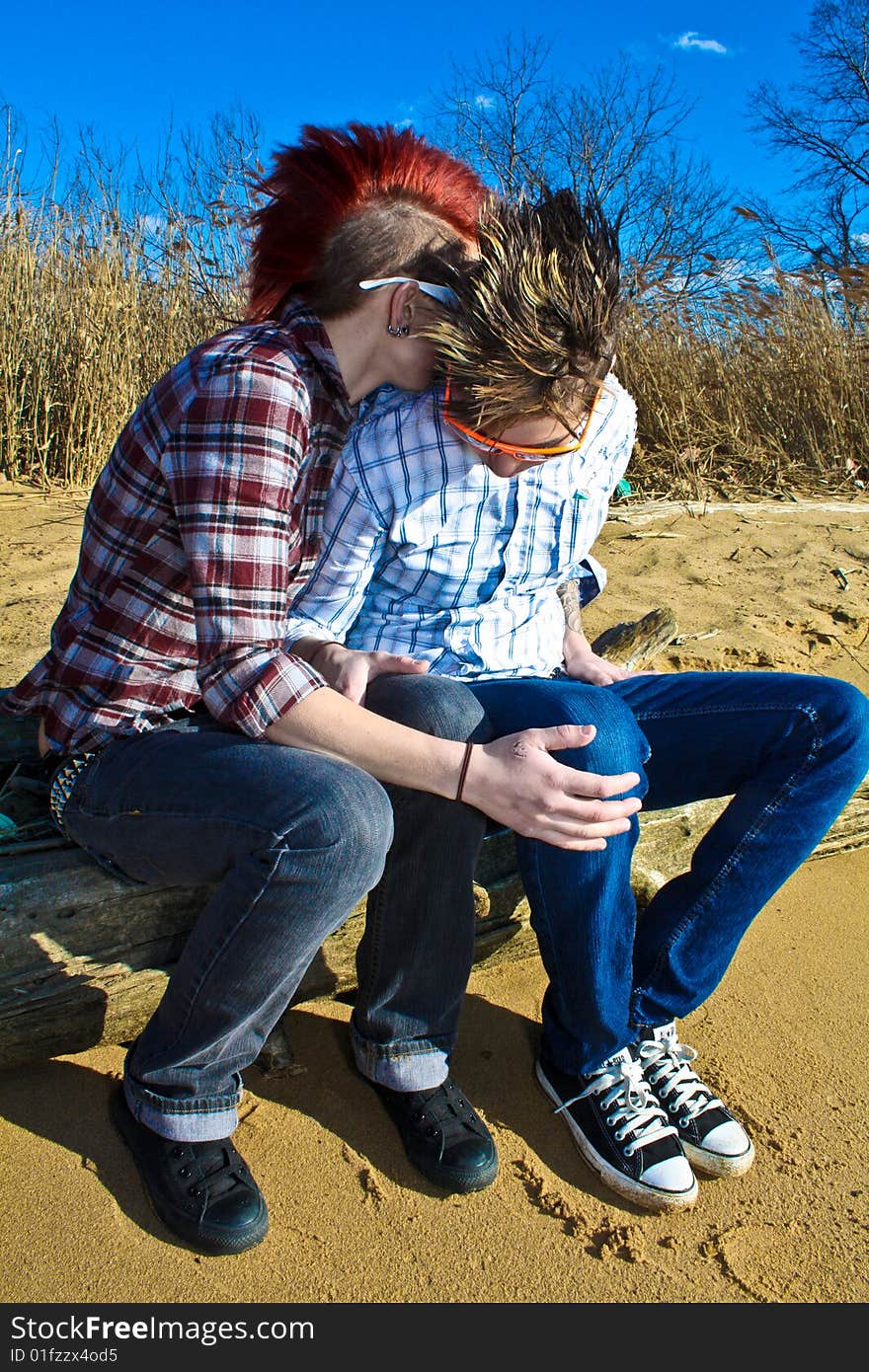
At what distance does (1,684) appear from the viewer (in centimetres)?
316

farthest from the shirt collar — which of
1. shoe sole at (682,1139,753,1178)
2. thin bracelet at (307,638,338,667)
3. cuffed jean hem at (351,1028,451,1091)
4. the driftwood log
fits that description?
shoe sole at (682,1139,753,1178)

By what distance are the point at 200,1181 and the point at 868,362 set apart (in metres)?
7.01

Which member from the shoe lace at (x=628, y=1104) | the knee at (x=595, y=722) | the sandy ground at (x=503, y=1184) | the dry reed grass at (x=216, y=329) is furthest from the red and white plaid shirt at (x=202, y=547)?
the dry reed grass at (x=216, y=329)

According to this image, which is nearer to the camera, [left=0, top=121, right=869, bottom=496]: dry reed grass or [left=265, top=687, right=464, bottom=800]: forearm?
[left=265, top=687, right=464, bottom=800]: forearm

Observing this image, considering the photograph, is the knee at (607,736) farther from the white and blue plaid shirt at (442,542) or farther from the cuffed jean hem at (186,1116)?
the cuffed jean hem at (186,1116)

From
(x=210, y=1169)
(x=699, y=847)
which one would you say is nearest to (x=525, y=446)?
(x=699, y=847)

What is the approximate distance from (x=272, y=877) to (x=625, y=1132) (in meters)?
0.80

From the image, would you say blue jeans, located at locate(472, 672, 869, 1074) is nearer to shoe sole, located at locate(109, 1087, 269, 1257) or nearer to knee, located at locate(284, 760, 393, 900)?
knee, located at locate(284, 760, 393, 900)

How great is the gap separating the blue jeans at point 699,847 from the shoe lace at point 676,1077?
0.24 feet

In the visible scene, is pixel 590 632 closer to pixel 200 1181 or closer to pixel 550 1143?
pixel 550 1143

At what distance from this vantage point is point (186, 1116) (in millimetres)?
1661

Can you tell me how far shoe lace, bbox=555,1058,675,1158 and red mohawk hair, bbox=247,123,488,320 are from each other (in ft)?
4.72

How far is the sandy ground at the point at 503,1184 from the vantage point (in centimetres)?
160

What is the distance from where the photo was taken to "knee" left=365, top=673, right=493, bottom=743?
1748 mm
